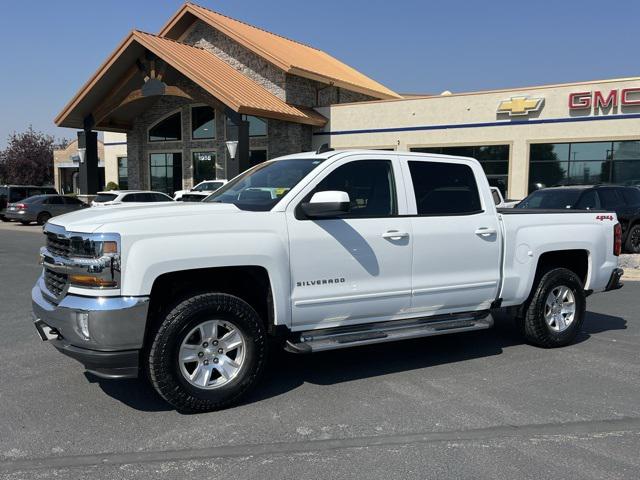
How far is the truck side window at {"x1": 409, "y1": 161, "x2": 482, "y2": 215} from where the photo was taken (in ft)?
17.2

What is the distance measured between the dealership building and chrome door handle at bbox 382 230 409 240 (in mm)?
18282

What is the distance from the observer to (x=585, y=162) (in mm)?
21516

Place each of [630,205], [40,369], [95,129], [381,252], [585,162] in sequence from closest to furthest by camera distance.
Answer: [381,252], [40,369], [630,205], [585,162], [95,129]

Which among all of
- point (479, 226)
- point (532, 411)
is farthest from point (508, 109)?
point (532, 411)

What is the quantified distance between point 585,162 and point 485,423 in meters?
20.0

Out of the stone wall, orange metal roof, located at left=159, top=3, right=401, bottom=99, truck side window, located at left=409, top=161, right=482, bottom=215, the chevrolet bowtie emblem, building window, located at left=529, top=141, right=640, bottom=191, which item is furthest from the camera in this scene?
the stone wall

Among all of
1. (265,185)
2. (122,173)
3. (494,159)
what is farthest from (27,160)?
(265,185)

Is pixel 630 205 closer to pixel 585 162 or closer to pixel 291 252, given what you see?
pixel 585 162

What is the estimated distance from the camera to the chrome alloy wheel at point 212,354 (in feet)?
13.9

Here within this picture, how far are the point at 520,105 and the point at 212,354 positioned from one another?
68.9 ft

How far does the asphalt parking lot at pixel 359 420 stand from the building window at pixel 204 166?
2485 centimetres

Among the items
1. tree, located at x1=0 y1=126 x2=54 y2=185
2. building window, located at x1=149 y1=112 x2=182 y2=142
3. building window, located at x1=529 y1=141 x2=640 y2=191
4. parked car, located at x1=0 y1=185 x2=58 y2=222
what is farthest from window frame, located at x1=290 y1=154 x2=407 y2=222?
tree, located at x1=0 y1=126 x2=54 y2=185

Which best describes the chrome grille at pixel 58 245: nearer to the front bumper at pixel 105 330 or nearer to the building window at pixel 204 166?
the front bumper at pixel 105 330

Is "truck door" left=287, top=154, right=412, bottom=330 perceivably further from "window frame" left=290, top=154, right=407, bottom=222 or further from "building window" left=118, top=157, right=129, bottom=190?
"building window" left=118, top=157, right=129, bottom=190
